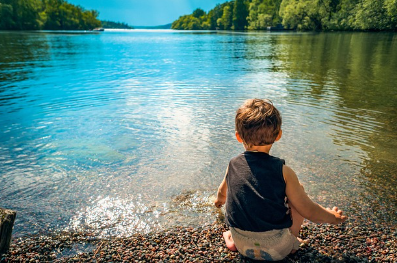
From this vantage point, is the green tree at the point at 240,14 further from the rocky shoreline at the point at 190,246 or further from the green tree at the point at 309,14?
the rocky shoreline at the point at 190,246

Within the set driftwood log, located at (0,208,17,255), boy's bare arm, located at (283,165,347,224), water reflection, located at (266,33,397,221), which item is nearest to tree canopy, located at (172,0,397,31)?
water reflection, located at (266,33,397,221)

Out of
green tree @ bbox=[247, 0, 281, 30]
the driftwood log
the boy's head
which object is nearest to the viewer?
the boy's head

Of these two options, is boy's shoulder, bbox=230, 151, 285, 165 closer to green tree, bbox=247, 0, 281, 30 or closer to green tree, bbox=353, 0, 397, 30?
green tree, bbox=353, 0, 397, 30

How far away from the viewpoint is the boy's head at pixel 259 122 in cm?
272

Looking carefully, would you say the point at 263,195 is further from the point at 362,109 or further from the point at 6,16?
the point at 6,16

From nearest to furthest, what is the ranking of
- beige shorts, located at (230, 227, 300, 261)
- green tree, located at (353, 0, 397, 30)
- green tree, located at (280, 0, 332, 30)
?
beige shorts, located at (230, 227, 300, 261) < green tree, located at (353, 0, 397, 30) < green tree, located at (280, 0, 332, 30)

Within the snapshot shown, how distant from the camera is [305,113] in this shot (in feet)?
30.8

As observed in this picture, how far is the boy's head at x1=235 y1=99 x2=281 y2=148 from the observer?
272 centimetres

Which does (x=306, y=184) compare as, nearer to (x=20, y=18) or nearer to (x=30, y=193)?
(x=30, y=193)

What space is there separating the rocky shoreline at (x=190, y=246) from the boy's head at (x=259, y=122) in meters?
1.38

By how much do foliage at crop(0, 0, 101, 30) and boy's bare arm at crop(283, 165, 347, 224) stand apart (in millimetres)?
122808

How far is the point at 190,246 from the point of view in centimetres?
347

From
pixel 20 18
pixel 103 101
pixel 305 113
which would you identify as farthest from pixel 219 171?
pixel 20 18

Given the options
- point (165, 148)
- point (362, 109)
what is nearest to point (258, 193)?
point (165, 148)
